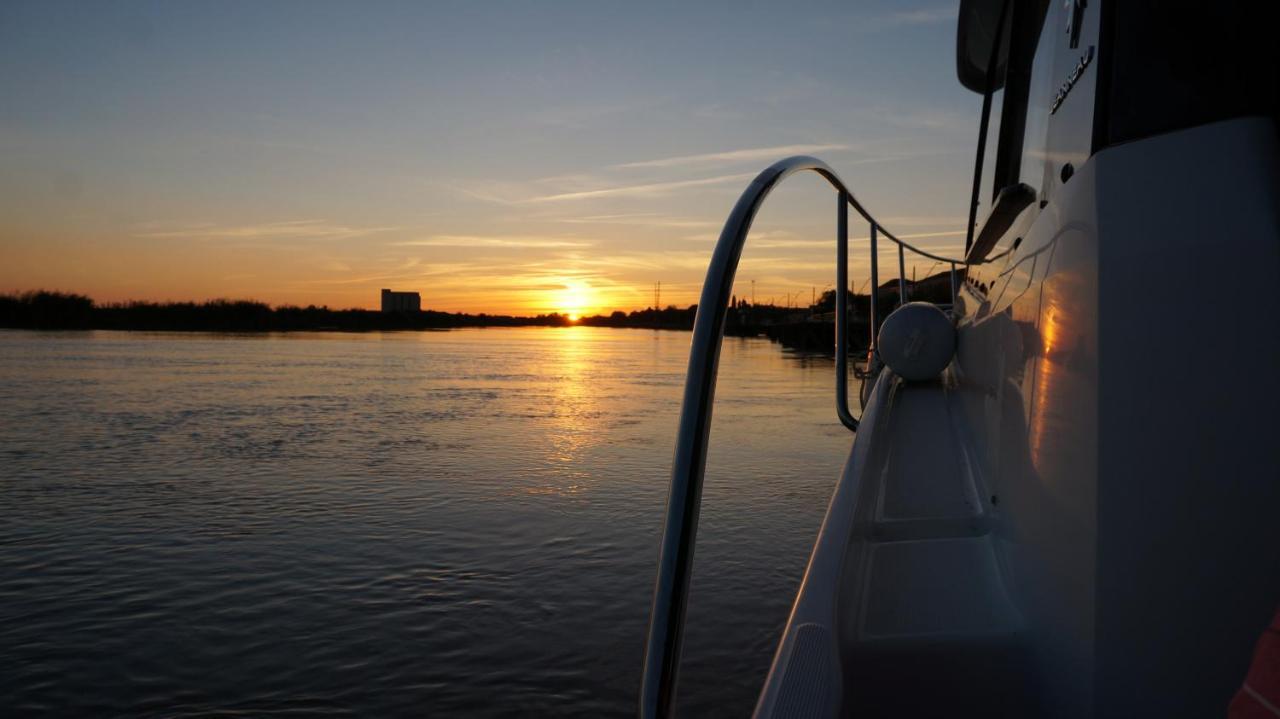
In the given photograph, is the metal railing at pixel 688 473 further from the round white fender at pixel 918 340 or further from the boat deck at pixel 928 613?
the round white fender at pixel 918 340

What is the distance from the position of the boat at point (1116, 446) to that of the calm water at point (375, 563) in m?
3.14

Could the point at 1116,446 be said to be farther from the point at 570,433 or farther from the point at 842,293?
the point at 570,433

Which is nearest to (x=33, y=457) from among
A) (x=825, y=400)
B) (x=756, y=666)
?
(x=756, y=666)

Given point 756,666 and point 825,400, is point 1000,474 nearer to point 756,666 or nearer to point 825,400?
point 756,666

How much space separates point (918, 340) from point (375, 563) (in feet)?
14.1

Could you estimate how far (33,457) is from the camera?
1032cm

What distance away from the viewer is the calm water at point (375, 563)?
172 inches

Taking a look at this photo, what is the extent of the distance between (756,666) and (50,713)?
135 inches

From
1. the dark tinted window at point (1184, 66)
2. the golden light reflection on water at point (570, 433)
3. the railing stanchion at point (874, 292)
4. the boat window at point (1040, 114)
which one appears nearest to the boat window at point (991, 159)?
the railing stanchion at point (874, 292)

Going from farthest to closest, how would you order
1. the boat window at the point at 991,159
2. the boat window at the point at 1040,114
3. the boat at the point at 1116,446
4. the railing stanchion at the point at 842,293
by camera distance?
1. the railing stanchion at the point at 842,293
2. the boat window at the point at 991,159
3. the boat window at the point at 1040,114
4. the boat at the point at 1116,446

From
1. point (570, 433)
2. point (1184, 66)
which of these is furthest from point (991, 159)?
point (570, 433)

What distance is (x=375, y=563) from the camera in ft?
20.0

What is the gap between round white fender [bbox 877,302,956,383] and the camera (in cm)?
334

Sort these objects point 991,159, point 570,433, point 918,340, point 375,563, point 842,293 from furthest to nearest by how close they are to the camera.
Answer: point 570,433 → point 375,563 → point 842,293 → point 991,159 → point 918,340
